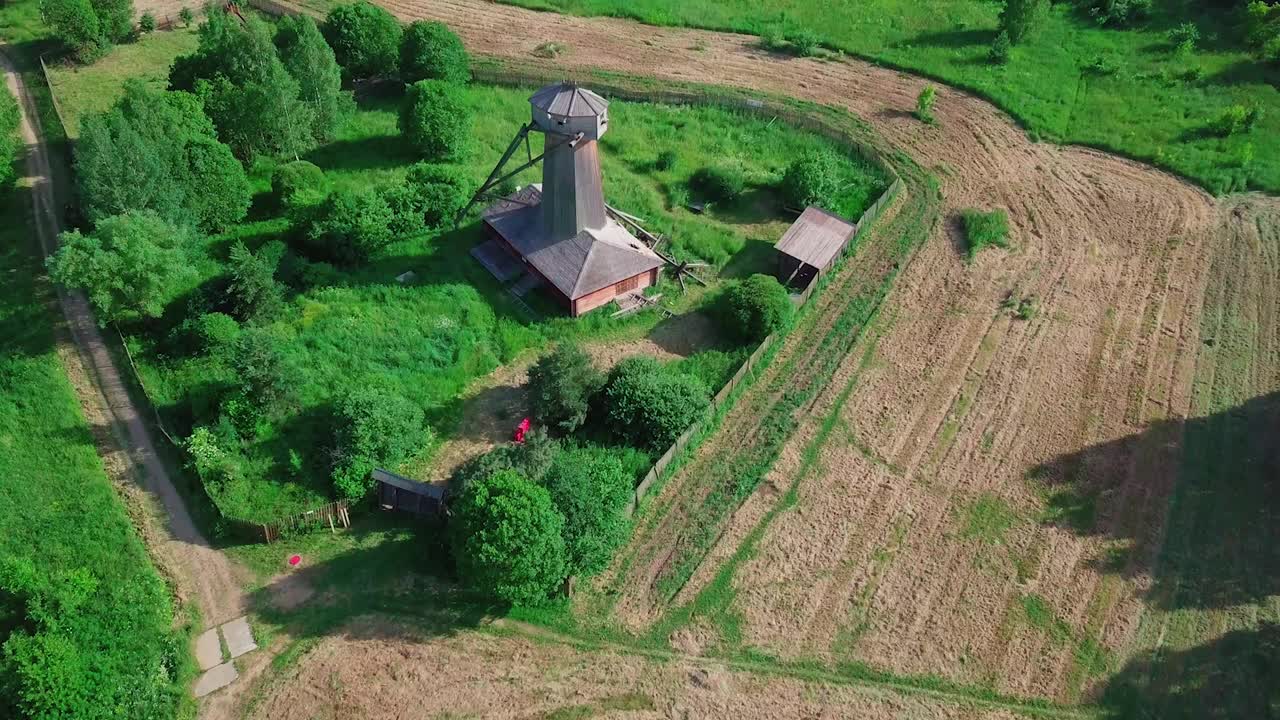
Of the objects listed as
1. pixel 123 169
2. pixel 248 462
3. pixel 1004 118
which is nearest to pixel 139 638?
pixel 248 462

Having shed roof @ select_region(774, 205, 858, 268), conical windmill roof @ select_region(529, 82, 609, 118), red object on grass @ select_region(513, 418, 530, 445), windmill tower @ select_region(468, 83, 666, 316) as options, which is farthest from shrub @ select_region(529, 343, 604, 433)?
shed roof @ select_region(774, 205, 858, 268)

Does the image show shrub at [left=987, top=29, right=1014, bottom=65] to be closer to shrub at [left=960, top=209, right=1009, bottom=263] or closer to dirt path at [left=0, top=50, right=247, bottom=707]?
shrub at [left=960, top=209, right=1009, bottom=263]

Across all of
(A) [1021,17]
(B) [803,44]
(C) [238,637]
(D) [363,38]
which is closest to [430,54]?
(D) [363,38]

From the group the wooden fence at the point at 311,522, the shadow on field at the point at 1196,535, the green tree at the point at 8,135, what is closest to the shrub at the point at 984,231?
the shadow on field at the point at 1196,535

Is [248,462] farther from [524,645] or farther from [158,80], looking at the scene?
[158,80]

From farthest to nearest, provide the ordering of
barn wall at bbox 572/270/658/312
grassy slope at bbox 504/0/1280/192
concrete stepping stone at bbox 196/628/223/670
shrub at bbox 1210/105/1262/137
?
grassy slope at bbox 504/0/1280/192
shrub at bbox 1210/105/1262/137
barn wall at bbox 572/270/658/312
concrete stepping stone at bbox 196/628/223/670

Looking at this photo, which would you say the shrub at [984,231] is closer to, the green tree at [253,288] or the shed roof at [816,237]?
the shed roof at [816,237]

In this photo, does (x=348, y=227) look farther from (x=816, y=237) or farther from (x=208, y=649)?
(x=816, y=237)
